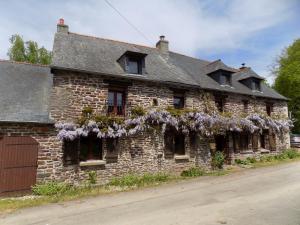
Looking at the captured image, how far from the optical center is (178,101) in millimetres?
14938

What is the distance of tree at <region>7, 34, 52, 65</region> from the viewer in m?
27.2

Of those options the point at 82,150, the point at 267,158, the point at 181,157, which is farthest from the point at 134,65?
the point at 267,158

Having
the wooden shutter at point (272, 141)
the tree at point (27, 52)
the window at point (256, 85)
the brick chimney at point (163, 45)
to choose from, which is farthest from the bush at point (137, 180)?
the tree at point (27, 52)

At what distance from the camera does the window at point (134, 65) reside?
45.1ft

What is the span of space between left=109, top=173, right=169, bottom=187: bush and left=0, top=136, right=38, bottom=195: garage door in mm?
3342

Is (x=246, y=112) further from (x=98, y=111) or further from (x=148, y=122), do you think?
(x=98, y=111)

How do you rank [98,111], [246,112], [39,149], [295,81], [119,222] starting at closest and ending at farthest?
[119,222] < [39,149] < [98,111] < [246,112] < [295,81]

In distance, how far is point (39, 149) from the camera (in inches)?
418

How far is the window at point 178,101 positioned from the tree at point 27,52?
60.0 ft

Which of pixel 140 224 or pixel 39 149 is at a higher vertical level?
pixel 39 149

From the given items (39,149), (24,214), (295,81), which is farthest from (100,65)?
(295,81)

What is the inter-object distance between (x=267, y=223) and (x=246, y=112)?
12.8 meters

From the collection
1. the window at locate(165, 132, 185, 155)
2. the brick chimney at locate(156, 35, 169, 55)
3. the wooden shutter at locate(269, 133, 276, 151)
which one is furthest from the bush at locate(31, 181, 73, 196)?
the wooden shutter at locate(269, 133, 276, 151)

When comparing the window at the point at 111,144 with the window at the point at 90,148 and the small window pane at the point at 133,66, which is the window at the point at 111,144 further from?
→ the small window pane at the point at 133,66
